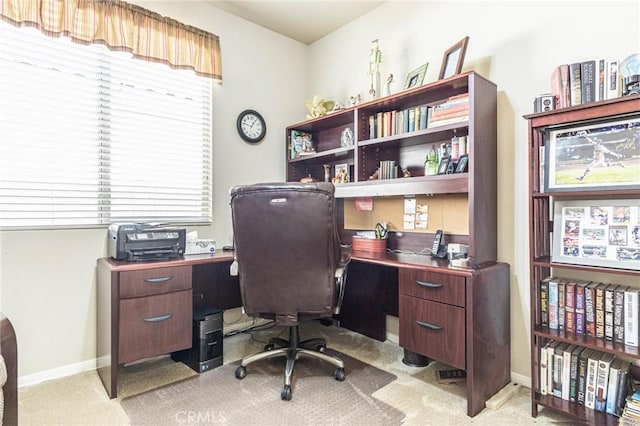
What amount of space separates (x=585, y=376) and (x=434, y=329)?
0.70 metres

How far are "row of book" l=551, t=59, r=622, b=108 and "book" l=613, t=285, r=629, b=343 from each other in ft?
2.91

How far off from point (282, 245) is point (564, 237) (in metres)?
1.40

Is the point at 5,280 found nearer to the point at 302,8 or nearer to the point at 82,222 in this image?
the point at 82,222

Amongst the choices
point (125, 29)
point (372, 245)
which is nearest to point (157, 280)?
point (372, 245)

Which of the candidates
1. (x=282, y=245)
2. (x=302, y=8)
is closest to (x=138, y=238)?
(x=282, y=245)

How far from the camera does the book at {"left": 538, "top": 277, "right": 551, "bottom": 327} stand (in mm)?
1781

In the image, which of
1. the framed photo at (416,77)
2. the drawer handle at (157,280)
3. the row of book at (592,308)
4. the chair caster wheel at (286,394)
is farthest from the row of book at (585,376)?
the drawer handle at (157,280)

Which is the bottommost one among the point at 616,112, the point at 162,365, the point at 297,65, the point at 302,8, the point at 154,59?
the point at 162,365

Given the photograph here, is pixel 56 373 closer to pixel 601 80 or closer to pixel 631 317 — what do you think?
pixel 631 317

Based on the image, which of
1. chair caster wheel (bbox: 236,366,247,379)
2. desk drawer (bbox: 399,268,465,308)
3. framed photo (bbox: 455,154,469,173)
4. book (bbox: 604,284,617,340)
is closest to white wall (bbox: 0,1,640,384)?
framed photo (bbox: 455,154,469,173)

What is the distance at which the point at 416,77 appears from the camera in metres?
2.48

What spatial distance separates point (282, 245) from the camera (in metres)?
1.89

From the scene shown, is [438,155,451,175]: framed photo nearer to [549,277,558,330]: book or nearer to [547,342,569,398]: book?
[549,277,558,330]: book

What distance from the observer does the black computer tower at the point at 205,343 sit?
2.23m
